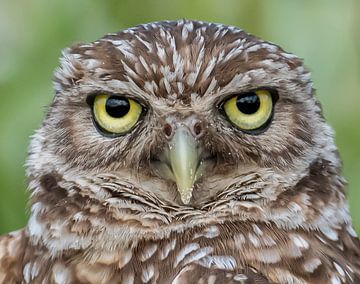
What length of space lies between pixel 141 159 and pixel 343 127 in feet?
4.12

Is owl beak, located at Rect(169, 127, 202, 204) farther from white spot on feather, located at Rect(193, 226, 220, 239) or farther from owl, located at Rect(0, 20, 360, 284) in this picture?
white spot on feather, located at Rect(193, 226, 220, 239)

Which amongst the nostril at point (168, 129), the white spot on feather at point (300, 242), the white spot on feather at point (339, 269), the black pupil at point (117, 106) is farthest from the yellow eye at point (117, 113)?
the white spot on feather at point (339, 269)

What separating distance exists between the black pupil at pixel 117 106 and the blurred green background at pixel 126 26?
0.69 meters

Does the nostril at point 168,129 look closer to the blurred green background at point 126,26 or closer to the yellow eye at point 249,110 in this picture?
the yellow eye at point 249,110

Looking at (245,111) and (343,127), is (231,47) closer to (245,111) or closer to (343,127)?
(245,111)

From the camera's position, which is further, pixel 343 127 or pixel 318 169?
pixel 343 127

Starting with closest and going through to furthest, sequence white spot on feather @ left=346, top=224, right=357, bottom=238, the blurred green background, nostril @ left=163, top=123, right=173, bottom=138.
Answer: nostril @ left=163, top=123, right=173, bottom=138 → white spot on feather @ left=346, top=224, right=357, bottom=238 → the blurred green background

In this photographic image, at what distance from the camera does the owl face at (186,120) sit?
455 cm

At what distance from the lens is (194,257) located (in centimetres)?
446

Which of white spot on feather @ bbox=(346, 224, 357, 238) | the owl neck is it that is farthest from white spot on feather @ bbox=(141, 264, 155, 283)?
white spot on feather @ bbox=(346, 224, 357, 238)

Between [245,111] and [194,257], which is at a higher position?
[245,111]

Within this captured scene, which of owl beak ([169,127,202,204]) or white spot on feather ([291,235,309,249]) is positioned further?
white spot on feather ([291,235,309,249])

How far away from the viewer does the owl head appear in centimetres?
455

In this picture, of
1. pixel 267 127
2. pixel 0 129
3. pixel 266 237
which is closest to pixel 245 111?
pixel 267 127
